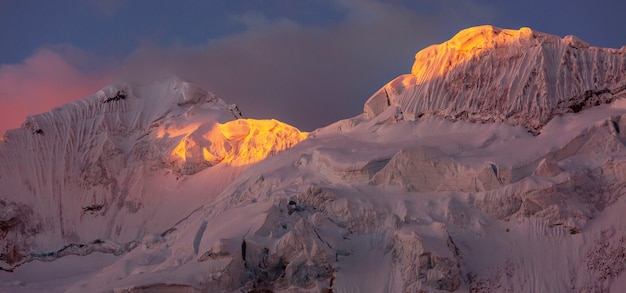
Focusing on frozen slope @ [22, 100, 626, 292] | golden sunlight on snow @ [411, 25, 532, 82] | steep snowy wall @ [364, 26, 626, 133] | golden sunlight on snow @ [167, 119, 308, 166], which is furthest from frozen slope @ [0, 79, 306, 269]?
frozen slope @ [22, 100, 626, 292]

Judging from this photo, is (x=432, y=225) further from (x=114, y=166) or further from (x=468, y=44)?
(x=114, y=166)

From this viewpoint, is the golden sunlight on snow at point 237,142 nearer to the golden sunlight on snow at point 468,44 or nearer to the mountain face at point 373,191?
the mountain face at point 373,191

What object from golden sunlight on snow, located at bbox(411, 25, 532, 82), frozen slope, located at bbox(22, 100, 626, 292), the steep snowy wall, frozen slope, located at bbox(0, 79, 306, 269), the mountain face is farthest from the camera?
frozen slope, located at bbox(0, 79, 306, 269)

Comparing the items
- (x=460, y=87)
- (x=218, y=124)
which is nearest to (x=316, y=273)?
(x=460, y=87)

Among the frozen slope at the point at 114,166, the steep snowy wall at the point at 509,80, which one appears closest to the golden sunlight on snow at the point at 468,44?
the steep snowy wall at the point at 509,80

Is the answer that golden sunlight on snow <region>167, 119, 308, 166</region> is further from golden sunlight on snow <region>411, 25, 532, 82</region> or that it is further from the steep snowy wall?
golden sunlight on snow <region>411, 25, 532, 82</region>

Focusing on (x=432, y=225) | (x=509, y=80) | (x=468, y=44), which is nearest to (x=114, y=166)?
(x=468, y=44)
